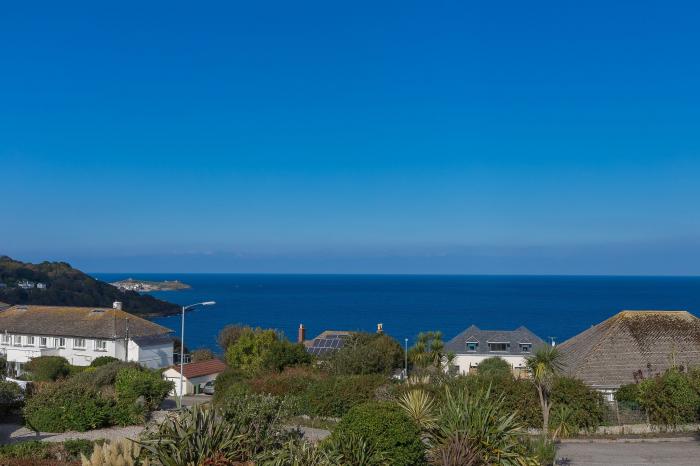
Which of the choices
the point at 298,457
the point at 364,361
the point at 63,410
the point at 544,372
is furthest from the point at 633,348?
the point at 63,410

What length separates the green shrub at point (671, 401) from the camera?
25469mm

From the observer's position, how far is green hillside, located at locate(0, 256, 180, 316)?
439ft

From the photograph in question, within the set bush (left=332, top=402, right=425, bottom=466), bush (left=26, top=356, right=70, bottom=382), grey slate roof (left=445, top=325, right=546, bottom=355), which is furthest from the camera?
grey slate roof (left=445, top=325, right=546, bottom=355)

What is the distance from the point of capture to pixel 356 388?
2761 centimetres

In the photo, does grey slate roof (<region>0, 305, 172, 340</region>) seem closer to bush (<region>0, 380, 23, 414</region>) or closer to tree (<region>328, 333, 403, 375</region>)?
tree (<region>328, 333, 403, 375</region>)

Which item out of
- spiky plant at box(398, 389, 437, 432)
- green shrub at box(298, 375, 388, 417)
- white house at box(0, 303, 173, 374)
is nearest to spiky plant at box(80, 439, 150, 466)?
spiky plant at box(398, 389, 437, 432)

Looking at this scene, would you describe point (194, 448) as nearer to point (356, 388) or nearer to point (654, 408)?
point (356, 388)

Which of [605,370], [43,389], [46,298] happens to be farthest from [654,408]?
[46,298]

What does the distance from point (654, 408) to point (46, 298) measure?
134 metres

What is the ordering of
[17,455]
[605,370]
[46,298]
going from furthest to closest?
[46,298] < [605,370] < [17,455]

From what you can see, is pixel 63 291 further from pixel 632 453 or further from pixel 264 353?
pixel 632 453

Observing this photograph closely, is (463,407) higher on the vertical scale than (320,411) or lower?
higher

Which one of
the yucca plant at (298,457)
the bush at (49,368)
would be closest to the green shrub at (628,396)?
the yucca plant at (298,457)

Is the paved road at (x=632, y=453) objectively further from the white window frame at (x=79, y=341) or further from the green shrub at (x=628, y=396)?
the white window frame at (x=79, y=341)
